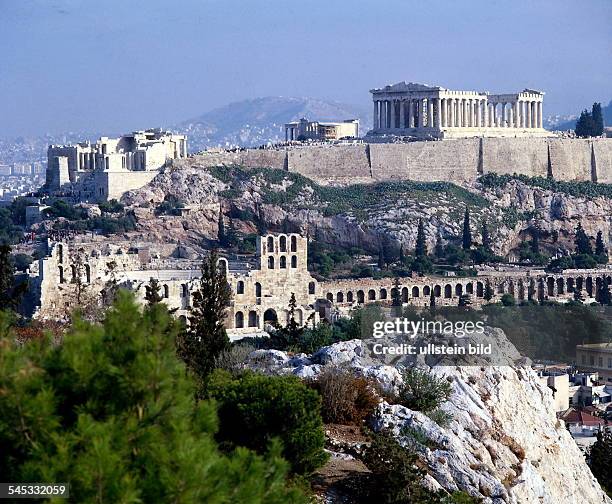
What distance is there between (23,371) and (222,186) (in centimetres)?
5648

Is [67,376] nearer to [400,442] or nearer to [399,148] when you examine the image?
[400,442]

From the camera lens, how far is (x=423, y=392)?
17.2 m

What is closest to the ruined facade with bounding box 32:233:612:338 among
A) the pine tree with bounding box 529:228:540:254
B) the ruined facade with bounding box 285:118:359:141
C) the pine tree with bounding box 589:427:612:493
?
the pine tree with bounding box 529:228:540:254

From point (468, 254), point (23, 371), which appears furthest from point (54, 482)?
point (468, 254)

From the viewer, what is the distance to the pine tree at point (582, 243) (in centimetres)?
6900

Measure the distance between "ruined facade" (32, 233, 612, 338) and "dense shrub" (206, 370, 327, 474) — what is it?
19.2 metres

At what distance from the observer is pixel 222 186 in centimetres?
6644

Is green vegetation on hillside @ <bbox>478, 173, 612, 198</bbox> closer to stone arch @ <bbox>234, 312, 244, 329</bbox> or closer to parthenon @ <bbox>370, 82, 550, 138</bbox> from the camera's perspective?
parthenon @ <bbox>370, 82, 550, 138</bbox>

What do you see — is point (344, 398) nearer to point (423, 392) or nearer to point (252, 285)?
point (423, 392)

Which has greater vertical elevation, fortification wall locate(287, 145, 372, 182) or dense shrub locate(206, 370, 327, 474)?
fortification wall locate(287, 145, 372, 182)

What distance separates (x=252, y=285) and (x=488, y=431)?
96.4 ft

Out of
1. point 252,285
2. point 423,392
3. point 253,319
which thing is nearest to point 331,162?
point 252,285

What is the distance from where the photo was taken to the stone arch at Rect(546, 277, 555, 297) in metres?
61.7
